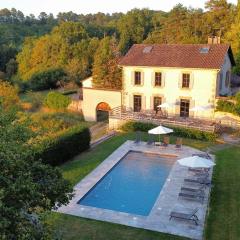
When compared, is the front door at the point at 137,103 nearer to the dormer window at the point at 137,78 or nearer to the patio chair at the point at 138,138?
the dormer window at the point at 137,78

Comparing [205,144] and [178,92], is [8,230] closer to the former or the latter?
[205,144]

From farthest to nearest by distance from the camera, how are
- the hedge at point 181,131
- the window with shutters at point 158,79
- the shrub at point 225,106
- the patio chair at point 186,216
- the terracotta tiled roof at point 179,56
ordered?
the window with shutters at point 158,79
the terracotta tiled roof at point 179,56
the shrub at point 225,106
the hedge at point 181,131
the patio chair at point 186,216

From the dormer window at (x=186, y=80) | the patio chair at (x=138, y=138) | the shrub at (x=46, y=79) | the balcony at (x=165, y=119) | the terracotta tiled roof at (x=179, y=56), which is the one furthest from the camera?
the shrub at (x=46, y=79)

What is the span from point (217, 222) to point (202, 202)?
1.94 meters

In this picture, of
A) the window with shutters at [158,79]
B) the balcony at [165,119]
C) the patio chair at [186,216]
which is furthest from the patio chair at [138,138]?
the patio chair at [186,216]

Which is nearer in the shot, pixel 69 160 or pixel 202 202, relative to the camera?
pixel 202 202

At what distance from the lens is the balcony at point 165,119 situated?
29.5 m

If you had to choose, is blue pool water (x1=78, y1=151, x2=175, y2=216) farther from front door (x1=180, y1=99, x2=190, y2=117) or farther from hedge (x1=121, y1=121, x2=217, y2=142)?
front door (x1=180, y1=99, x2=190, y2=117)

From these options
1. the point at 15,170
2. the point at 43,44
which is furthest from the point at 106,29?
the point at 15,170

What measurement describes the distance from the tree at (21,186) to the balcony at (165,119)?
2082 cm

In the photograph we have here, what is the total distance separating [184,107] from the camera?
33.8 meters

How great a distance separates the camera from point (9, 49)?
265ft

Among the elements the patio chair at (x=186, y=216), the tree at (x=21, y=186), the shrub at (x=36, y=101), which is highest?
the tree at (x=21, y=186)

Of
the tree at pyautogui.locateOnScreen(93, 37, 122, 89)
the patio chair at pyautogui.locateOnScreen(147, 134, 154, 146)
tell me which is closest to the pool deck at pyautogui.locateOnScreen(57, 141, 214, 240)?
the patio chair at pyautogui.locateOnScreen(147, 134, 154, 146)
